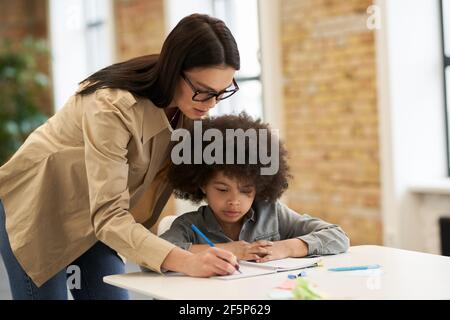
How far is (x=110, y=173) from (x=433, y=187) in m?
2.65

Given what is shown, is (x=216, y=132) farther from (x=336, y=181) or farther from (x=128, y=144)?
(x=336, y=181)

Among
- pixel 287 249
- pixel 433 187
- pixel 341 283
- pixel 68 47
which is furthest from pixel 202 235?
pixel 68 47

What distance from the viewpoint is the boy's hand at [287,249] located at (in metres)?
2.21

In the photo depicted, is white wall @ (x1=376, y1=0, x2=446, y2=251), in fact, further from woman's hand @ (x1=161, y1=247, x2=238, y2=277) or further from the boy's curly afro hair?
woman's hand @ (x1=161, y1=247, x2=238, y2=277)

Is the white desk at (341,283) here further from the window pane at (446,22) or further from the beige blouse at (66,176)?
the window pane at (446,22)

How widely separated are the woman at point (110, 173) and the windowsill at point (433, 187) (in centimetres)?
215

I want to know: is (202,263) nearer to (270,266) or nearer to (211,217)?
(270,266)

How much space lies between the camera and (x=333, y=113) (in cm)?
489

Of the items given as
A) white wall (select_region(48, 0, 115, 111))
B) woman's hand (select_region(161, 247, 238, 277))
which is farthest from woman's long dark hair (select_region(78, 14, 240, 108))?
white wall (select_region(48, 0, 115, 111))

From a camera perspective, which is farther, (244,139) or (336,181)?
(336,181)

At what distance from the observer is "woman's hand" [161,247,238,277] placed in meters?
1.96

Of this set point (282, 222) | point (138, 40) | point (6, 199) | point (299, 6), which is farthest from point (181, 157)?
point (138, 40)

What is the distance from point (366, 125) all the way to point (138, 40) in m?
3.09
